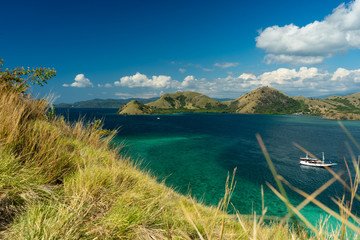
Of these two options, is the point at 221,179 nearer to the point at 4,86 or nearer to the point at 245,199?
the point at 245,199

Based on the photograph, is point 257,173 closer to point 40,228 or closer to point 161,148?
point 161,148

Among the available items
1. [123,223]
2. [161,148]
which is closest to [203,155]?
[161,148]

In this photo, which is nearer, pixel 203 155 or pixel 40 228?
pixel 40 228

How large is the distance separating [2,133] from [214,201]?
2471 cm

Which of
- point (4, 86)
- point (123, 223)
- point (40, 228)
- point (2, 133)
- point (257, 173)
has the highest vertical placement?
point (4, 86)

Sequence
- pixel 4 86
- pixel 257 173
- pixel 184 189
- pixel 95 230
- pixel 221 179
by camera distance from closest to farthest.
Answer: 1. pixel 95 230
2. pixel 4 86
3. pixel 184 189
4. pixel 221 179
5. pixel 257 173

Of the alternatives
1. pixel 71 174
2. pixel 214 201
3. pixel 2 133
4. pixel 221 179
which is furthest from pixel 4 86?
pixel 221 179

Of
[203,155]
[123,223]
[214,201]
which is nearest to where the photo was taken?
[123,223]

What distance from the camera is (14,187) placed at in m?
3.01

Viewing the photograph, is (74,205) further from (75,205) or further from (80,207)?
(80,207)

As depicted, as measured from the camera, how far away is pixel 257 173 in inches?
1459

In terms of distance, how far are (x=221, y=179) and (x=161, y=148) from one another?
25176mm

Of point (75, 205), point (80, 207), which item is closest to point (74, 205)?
point (75, 205)

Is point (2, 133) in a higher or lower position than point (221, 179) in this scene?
higher
